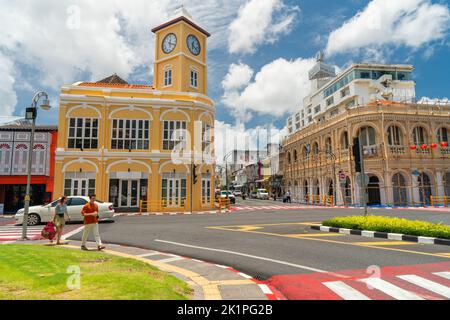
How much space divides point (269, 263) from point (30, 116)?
11.2 meters

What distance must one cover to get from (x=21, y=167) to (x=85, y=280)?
→ 24026mm

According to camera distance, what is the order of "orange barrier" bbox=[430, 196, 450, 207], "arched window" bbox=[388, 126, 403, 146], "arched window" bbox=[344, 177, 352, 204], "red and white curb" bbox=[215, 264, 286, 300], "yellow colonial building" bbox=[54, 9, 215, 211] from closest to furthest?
"red and white curb" bbox=[215, 264, 286, 300]
"yellow colonial building" bbox=[54, 9, 215, 211]
"orange barrier" bbox=[430, 196, 450, 207]
"arched window" bbox=[388, 126, 403, 146]
"arched window" bbox=[344, 177, 352, 204]

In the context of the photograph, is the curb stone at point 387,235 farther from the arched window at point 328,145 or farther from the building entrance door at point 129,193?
the arched window at point 328,145

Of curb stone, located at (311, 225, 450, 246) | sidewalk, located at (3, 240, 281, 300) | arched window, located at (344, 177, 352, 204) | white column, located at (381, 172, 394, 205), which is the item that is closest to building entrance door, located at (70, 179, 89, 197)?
sidewalk, located at (3, 240, 281, 300)

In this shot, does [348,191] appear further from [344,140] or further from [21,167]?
[21,167]

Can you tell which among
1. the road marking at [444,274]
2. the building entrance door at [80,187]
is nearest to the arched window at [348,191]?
the building entrance door at [80,187]

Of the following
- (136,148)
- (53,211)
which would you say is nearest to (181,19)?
(136,148)

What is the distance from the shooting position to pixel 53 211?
15086 millimetres

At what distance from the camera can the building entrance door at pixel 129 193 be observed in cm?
2470

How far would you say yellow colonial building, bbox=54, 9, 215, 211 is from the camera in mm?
24234

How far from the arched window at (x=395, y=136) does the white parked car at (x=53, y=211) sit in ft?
97.9

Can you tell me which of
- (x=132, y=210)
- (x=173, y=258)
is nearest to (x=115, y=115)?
(x=132, y=210)

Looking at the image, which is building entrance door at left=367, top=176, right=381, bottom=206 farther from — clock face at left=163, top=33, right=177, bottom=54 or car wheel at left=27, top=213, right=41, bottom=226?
car wheel at left=27, top=213, right=41, bottom=226

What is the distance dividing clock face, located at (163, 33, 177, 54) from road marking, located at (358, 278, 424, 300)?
96.8 feet
